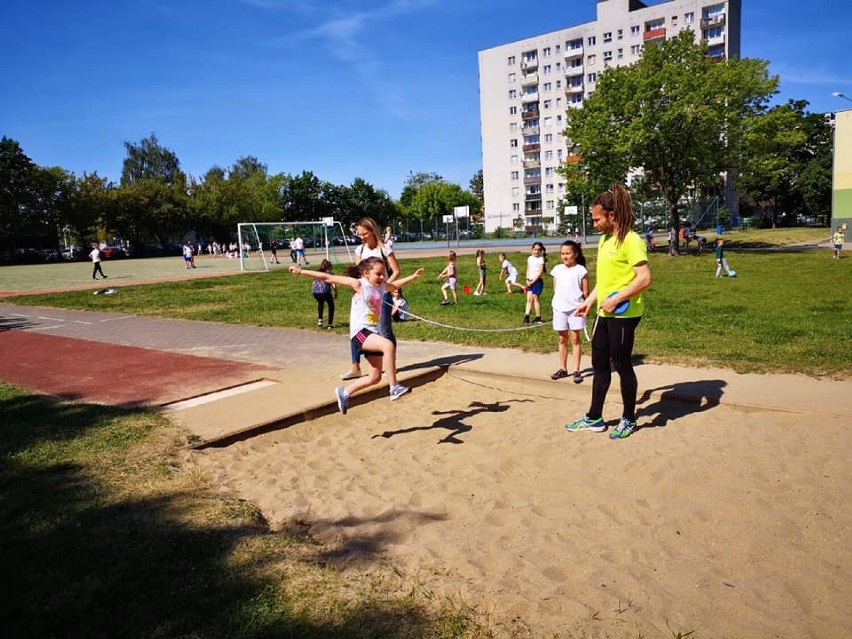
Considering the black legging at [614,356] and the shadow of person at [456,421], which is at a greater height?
the black legging at [614,356]

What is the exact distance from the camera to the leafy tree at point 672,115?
1292 inches

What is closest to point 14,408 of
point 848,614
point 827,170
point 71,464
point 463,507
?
point 71,464

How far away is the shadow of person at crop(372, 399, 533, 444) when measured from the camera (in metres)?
6.11

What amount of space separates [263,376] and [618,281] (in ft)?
16.8

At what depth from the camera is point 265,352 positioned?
408 inches

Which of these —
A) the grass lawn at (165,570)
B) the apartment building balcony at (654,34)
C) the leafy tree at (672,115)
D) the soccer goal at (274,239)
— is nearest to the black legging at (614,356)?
the grass lawn at (165,570)

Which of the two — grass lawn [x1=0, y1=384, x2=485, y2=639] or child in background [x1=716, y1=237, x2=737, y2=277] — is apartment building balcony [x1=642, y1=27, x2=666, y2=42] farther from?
grass lawn [x1=0, y1=384, x2=485, y2=639]

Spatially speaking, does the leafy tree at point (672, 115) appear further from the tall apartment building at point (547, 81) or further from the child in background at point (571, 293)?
the tall apartment building at point (547, 81)

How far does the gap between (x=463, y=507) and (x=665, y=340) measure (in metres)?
6.65

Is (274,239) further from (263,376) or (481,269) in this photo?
(263,376)

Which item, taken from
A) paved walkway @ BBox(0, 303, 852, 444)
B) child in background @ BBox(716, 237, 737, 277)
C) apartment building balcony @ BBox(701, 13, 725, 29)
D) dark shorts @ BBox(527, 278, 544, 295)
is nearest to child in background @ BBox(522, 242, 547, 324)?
dark shorts @ BBox(527, 278, 544, 295)

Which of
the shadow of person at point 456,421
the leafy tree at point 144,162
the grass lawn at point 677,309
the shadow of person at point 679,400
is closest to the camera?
the shadow of person at point 456,421

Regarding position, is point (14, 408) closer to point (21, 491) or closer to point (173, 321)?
point (21, 491)

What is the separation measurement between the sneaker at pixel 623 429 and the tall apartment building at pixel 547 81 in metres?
69.3
